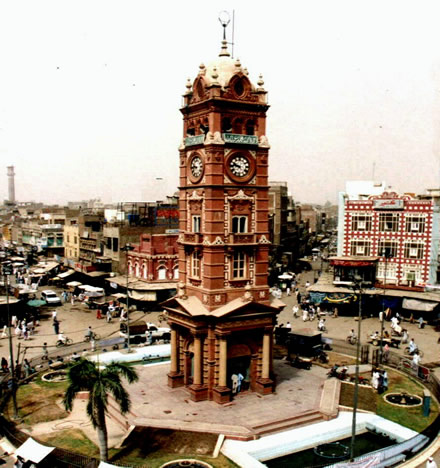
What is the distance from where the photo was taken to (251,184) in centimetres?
3244

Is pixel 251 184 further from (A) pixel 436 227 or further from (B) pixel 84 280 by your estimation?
(B) pixel 84 280

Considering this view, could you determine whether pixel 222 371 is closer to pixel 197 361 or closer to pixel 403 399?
pixel 197 361

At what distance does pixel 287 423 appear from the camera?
28359mm

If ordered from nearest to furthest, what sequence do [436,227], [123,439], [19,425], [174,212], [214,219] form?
[123,439] < [19,425] < [214,219] < [436,227] < [174,212]

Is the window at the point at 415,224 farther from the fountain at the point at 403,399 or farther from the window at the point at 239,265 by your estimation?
the window at the point at 239,265

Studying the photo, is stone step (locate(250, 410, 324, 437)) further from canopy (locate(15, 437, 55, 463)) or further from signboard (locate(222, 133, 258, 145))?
signboard (locate(222, 133, 258, 145))

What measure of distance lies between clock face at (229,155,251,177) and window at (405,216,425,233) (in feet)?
109

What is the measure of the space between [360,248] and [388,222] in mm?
4516

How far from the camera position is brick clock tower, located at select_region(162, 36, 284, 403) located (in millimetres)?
31188

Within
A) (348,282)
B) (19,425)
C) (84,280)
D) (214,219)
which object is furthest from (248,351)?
(84,280)

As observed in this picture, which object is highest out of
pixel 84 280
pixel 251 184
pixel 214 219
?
pixel 251 184

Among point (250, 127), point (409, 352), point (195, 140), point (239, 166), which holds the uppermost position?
point (250, 127)

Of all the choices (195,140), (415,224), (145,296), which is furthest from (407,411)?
(145,296)

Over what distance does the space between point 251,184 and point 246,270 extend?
17.9ft
